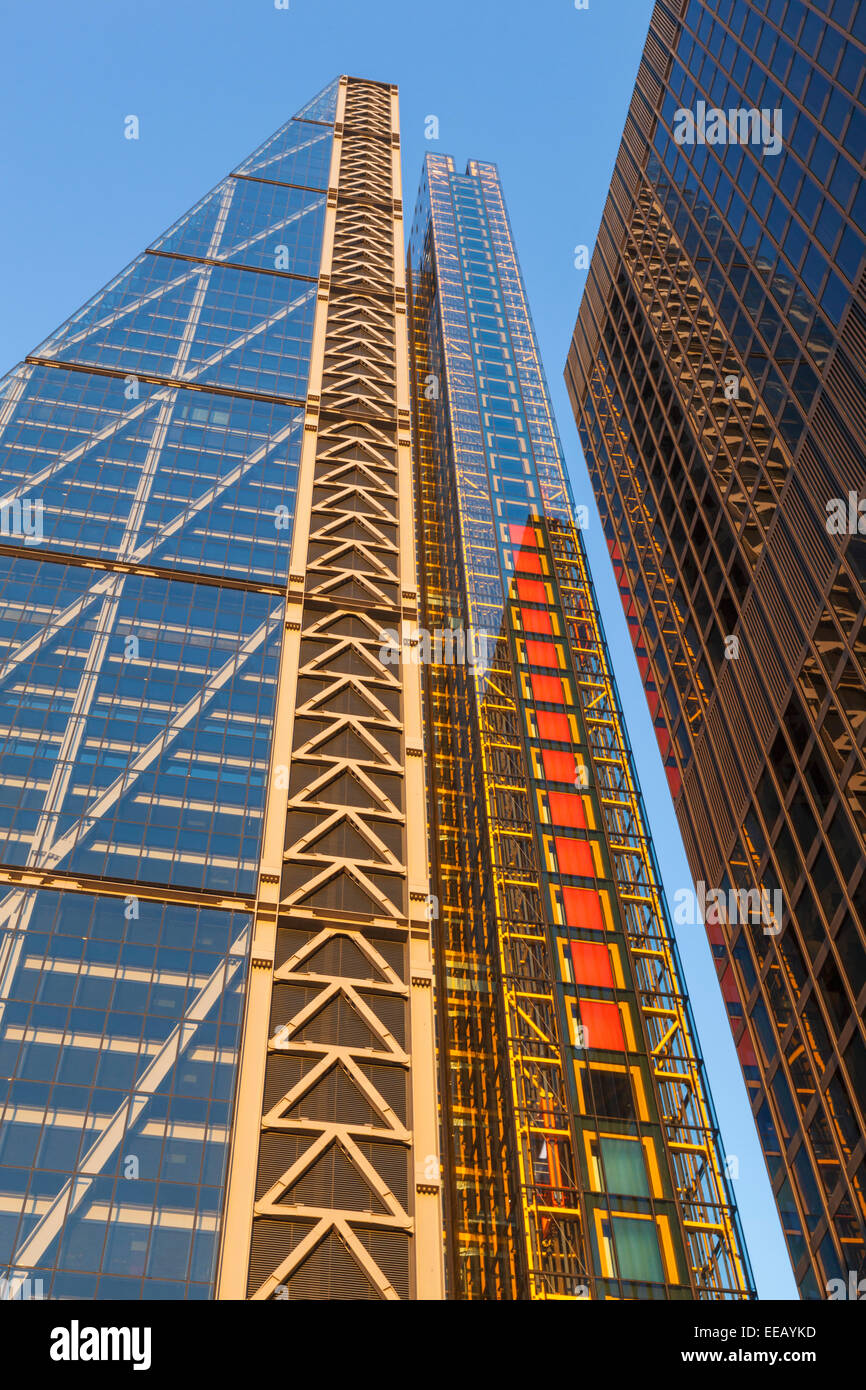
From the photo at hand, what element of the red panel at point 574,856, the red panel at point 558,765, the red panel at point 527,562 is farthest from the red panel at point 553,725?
the red panel at point 527,562

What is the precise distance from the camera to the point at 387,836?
4600cm

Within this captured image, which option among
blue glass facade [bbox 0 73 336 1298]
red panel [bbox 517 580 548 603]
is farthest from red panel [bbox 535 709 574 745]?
blue glass facade [bbox 0 73 336 1298]

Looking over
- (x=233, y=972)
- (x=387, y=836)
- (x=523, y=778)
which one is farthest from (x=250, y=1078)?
(x=523, y=778)

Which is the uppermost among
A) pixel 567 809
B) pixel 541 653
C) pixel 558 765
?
pixel 541 653

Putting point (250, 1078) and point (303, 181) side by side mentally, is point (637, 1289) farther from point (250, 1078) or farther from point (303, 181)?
point (303, 181)

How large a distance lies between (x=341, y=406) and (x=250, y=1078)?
4388cm

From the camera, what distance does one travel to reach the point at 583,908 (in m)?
66.9

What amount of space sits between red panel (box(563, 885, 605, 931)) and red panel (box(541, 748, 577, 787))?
7905 mm

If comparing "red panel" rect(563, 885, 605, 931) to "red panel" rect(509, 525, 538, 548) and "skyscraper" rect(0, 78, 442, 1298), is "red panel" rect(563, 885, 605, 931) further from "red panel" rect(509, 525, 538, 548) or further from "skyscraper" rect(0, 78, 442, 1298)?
"red panel" rect(509, 525, 538, 548)

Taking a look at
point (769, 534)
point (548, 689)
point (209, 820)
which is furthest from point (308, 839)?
point (548, 689)

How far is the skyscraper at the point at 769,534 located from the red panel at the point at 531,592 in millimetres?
13919

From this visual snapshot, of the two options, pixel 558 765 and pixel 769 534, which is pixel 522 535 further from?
pixel 769 534

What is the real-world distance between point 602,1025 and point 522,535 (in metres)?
40.3

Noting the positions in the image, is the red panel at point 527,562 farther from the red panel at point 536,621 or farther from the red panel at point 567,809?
the red panel at point 567,809
